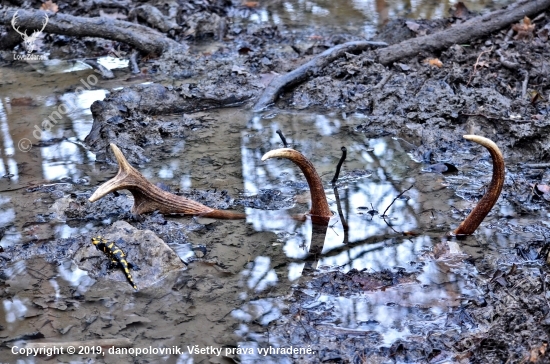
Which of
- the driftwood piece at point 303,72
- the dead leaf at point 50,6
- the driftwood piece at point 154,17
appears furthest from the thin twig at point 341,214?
the dead leaf at point 50,6

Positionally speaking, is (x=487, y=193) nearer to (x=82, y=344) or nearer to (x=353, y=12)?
(x=82, y=344)

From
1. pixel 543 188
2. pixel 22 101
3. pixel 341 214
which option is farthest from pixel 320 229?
pixel 22 101

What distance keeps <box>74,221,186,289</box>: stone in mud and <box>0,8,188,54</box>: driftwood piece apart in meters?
4.57

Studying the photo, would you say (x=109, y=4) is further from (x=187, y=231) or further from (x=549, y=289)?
(x=549, y=289)

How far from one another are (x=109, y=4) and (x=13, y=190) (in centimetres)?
518

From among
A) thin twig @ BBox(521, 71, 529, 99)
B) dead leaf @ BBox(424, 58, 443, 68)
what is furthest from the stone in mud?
dead leaf @ BBox(424, 58, 443, 68)

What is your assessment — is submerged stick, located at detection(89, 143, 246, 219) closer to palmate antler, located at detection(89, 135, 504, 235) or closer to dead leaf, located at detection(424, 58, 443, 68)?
palmate antler, located at detection(89, 135, 504, 235)

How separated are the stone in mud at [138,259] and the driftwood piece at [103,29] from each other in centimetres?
457

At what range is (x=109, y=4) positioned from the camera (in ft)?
30.4

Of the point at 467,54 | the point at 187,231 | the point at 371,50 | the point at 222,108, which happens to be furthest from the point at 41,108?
Result: the point at 467,54

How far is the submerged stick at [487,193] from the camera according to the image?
3529mm

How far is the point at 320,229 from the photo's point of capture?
427 cm

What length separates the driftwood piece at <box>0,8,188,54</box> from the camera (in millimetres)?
8023

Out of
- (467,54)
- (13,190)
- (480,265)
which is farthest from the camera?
(467,54)
